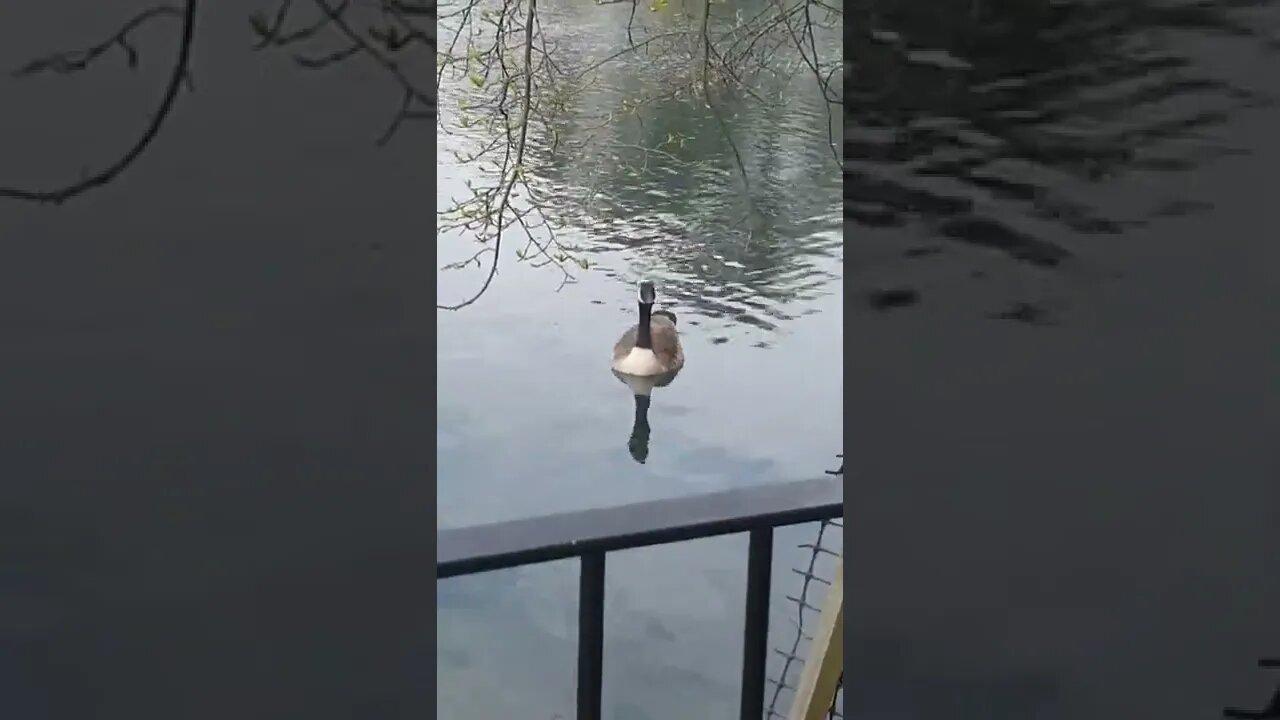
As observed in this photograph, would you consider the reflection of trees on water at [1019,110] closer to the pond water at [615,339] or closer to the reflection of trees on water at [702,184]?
the pond water at [615,339]

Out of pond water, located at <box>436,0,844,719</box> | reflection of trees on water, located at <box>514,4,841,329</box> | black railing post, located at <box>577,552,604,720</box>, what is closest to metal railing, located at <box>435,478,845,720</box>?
black railing post, located at <box>577,552,604,720</box>

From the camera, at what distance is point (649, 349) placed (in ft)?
7.21

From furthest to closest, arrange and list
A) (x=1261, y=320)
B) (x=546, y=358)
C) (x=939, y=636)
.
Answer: (x=546, y=358), (x=939, y=636), (x=1261, y=320)

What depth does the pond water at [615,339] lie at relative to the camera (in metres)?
1.50

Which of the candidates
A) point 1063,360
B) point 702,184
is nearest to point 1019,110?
point 1063,360

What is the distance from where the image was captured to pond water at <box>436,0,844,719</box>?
150 cm
